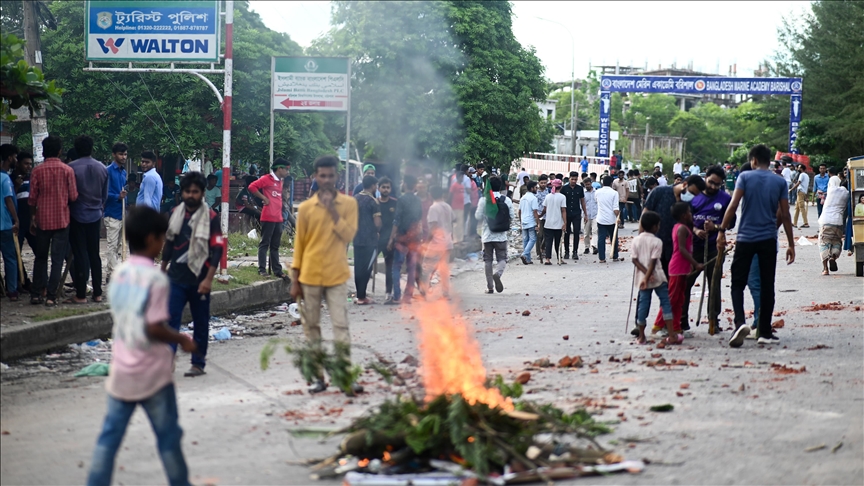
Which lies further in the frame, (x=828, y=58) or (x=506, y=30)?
(x=828, y=58)

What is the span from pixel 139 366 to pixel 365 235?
8469mm

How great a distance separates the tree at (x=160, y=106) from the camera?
23453mm

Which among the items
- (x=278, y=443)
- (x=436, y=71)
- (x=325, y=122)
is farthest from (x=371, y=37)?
(x=325, y=122)

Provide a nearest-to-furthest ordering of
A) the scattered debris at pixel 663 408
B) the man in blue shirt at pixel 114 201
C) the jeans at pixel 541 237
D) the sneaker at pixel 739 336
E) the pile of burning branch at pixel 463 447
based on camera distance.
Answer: the pile of burning branch at pixel 463 447
the scattered debris at pixel 663 408
the sneaker at pixel 739 336
the man in blue shirt at pixel 114 201
the jeans at pixel 541 237

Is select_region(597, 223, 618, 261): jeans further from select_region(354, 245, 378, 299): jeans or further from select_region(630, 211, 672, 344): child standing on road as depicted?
select_region(630, 211, 672, 344): child standing on road

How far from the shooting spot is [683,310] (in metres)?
10.2

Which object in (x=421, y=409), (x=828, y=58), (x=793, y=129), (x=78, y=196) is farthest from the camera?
(x=828, y=58)

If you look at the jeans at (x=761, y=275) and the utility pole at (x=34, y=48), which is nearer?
the jeans at (x=761, y=275)

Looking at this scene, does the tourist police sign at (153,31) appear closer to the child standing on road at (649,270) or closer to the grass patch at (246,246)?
the grass patch at (246,246)

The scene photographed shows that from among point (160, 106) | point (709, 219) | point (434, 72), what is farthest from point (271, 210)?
point (160, 106)

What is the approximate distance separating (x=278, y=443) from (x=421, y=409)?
3.34ft

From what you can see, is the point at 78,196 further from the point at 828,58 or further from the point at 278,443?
the point at 828,58

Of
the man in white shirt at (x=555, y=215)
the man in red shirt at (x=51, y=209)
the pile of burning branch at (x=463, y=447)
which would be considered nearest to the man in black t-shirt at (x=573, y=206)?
the man in white shirt at (x=555, y=215)

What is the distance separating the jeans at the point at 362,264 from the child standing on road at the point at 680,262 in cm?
449
